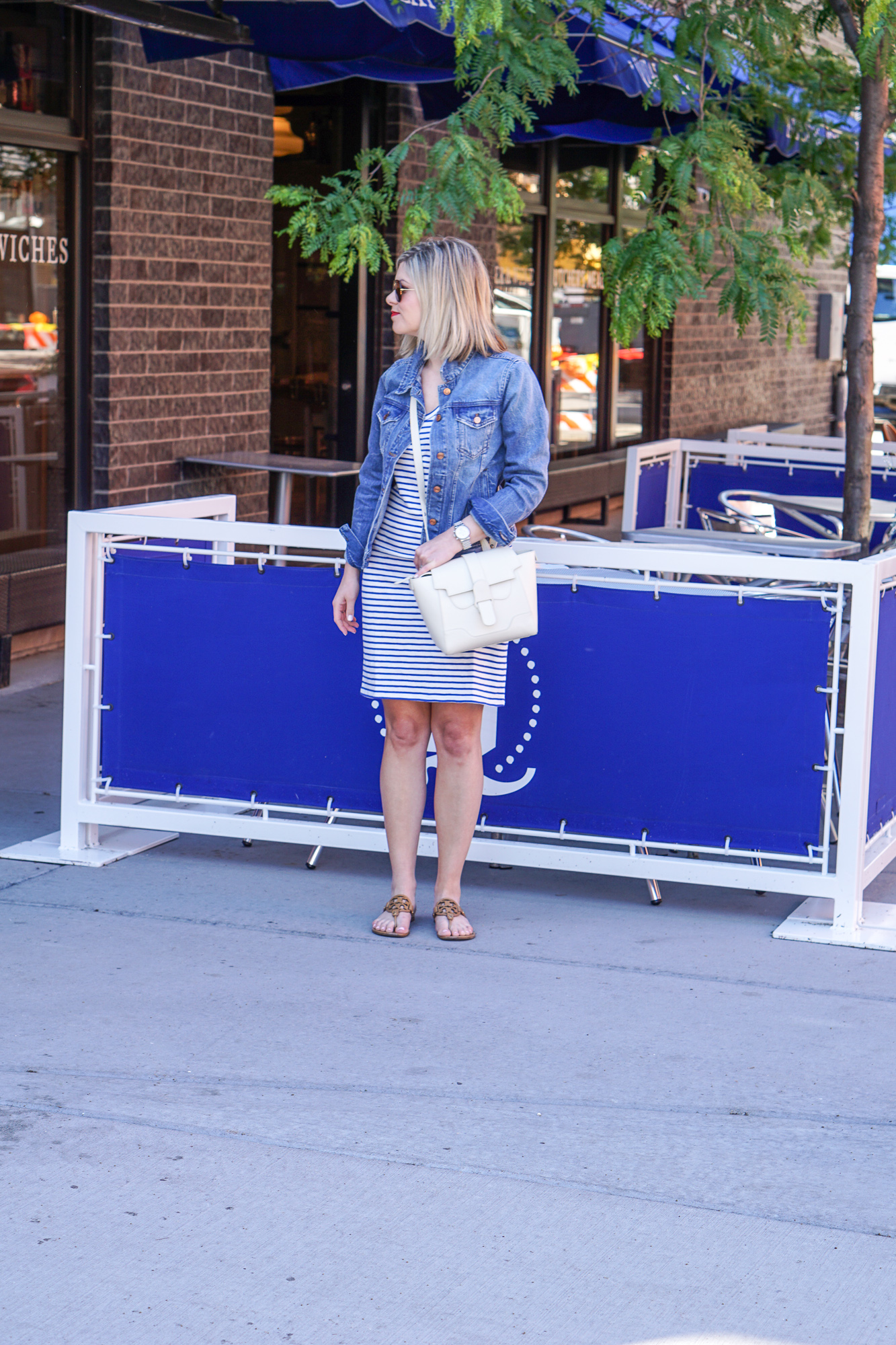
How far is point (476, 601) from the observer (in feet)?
15.0

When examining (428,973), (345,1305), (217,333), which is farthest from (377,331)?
(345,1305)

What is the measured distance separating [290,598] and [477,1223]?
246 cm

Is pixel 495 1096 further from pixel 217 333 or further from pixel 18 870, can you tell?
pixel 217 333

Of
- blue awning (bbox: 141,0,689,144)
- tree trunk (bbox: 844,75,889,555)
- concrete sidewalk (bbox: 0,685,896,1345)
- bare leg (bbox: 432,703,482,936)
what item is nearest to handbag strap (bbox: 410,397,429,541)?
bare leg (bbox: 432,703,482,936)

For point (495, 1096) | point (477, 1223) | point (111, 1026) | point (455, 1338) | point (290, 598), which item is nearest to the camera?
point (455, 1338)

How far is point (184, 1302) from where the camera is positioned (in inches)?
119

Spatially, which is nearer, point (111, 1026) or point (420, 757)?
point (111, 1026)

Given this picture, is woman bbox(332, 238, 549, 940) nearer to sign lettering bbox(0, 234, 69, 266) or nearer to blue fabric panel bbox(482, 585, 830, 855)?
blue fabric panel bbox(482, 585, 830, 855)

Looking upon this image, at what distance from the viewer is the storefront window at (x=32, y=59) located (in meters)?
8.11

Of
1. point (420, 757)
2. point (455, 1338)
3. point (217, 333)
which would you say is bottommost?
point (455, 1338)

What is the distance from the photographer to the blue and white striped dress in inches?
191

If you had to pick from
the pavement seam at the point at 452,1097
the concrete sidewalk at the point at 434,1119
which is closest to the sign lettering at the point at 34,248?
the concrete sidewalk at the point at 434,1119

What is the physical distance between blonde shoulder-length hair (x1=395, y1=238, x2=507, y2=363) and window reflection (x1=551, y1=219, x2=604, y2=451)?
9.73 m

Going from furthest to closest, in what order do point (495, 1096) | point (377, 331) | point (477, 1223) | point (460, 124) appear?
1. point (377, 331)
2. point (460, 124)
3. point (495, 1096)
4. point (477, 1223)
